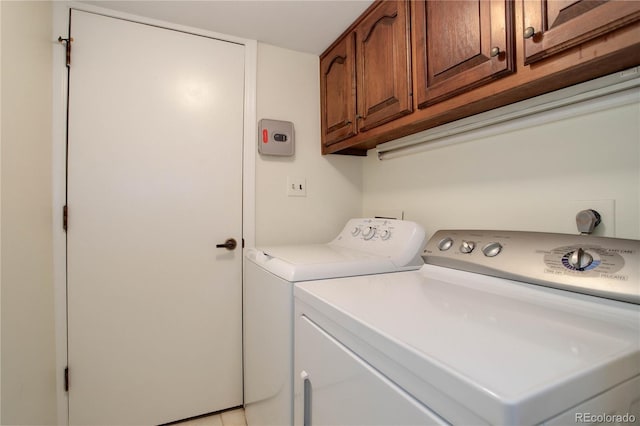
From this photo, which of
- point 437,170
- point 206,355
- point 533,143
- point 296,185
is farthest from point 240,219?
point 533,143

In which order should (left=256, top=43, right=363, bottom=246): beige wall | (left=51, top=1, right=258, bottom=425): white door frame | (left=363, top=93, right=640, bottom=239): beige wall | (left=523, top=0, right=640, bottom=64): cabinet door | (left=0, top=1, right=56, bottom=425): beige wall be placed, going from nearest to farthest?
(left=523, top=0, right=640, bottom=64): cabinet door, (left=363, top=93, right=640, bottom=239): beige wall, (left=0, top=1, right=56, bottom=425): beige wall, (left=51, top=1, right=258, bottom=425): white door frame, (left=256, top=43, right=363, bottom=246): beige wall

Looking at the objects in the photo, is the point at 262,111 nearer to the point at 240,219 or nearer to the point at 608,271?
the point at 240,219

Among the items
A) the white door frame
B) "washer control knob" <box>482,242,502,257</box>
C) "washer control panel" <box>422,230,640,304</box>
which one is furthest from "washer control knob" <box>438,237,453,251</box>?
the white door frame

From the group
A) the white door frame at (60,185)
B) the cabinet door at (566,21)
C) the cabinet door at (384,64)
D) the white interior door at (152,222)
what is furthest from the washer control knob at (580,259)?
the white door frame at (60,185)

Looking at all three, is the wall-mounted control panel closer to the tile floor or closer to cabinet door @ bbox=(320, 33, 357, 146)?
cabinet door @ bbox=(320, 33, 357, 146)

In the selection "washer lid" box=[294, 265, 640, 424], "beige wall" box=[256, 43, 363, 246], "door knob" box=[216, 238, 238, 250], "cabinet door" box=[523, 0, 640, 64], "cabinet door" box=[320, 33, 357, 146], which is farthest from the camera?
"beige wall" box=[256, 43, 363, 246]

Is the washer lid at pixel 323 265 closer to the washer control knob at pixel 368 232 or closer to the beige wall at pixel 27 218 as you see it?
the washer control knob at pixel 368 232

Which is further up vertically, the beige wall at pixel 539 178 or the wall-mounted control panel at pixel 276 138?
the wall-mounted control panel at pixel 276 138

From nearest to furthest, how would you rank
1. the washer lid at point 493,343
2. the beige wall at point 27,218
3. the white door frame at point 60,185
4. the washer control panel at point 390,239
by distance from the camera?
the washer lid at point 493,343 → the beige wall at point 27,218 → the washer control panel at point 390,239 → the white door frame at point 60,185

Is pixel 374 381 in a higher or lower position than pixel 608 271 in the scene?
lower

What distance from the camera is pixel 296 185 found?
191 centimetres

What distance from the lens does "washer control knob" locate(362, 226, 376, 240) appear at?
1.52 metres

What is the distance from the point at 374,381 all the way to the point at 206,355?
4.63 ft

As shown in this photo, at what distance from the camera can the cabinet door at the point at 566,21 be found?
0.64m
